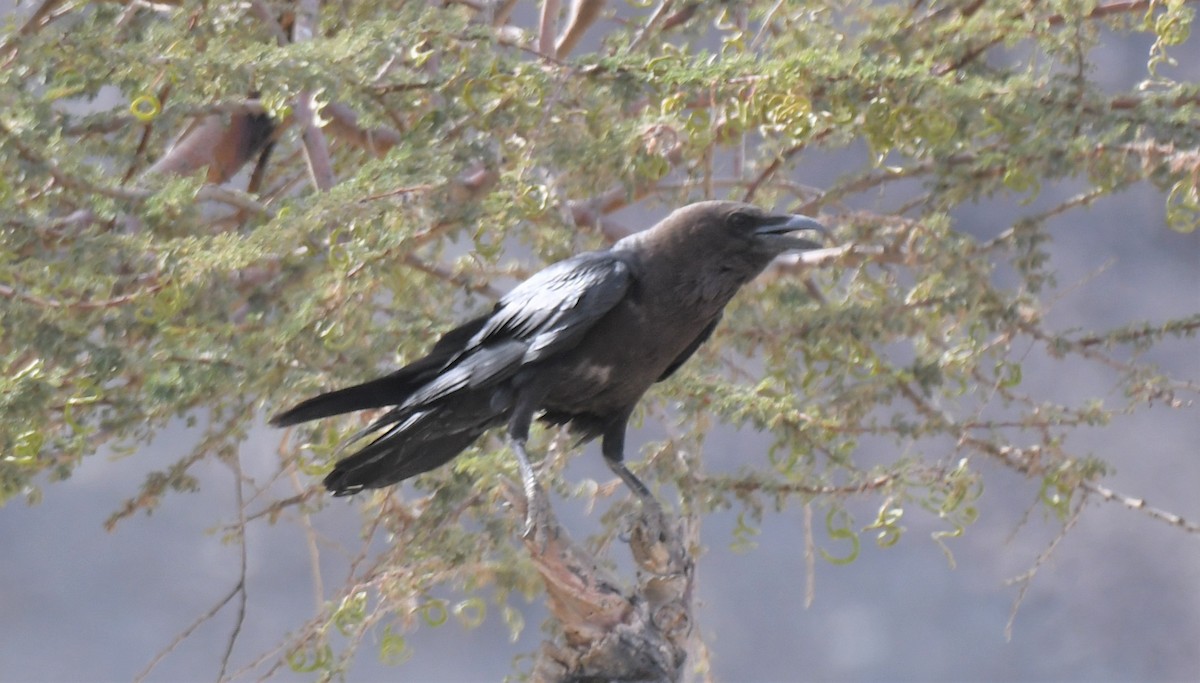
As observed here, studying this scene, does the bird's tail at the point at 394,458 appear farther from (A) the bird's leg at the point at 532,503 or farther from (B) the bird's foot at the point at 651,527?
(B) the bird's foot at the point at 651,527

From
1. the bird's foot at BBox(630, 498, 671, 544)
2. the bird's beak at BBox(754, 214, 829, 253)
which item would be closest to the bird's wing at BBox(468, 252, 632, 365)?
the bird's beak at BBox(754, 214, 829, 253)

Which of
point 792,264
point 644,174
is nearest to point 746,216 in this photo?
point 644,174

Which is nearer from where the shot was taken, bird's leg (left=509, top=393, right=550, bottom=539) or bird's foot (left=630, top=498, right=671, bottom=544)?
bird's leg (left=509, top=393, right=550, bottom=539)

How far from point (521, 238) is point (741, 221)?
128 centimetres

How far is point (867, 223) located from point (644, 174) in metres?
0.98

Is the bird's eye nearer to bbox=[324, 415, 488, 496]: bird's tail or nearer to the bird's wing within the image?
the bird's wing

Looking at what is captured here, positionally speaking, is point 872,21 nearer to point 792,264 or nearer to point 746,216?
point 792,264

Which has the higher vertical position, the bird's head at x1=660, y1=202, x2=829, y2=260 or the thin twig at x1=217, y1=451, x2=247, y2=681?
the bird's head at x1=660, y1=202, x2=829, y2=260

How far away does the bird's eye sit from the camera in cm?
216

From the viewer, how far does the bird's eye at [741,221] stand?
216 cm

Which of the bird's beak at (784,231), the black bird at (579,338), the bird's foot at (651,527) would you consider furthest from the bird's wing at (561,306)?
the bird's foot at (651,527)

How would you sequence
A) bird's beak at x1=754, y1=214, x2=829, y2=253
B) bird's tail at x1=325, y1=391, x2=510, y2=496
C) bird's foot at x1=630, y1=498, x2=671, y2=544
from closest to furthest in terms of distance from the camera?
bird's beak at x1=754, y1=214, x2=829, y2=253
bird's tail at x1=325, y1=391, x2=510, y2=496
bird's foot at x1=630, y1=498, x2=671, y2=544

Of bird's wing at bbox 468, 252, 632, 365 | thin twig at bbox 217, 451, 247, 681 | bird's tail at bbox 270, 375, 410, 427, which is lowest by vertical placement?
thin twig at bbox 217, 451, 247, 681

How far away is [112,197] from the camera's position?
8.80 feet
